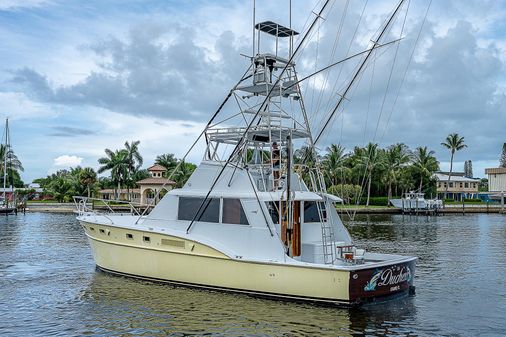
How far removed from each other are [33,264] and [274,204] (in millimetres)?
12388

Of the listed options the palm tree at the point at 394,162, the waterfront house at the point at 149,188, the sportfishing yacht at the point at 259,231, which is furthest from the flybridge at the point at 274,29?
the palm tree at the point at 394,162

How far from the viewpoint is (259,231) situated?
49.3 ft

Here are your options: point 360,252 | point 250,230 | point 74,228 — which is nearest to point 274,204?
point 250,230

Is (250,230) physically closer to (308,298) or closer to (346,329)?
(308,298)

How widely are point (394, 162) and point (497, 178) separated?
115 feet

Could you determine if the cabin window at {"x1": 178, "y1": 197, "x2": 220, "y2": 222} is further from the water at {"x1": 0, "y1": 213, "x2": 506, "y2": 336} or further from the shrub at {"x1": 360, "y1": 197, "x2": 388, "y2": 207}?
the shrub at {"x1": 360, "y1": 197, "x2": 388, "y2": 207}

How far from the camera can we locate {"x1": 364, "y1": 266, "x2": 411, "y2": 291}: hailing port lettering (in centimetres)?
1372

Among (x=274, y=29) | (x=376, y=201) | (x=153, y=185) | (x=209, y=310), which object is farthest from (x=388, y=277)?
(x=376, y=201)

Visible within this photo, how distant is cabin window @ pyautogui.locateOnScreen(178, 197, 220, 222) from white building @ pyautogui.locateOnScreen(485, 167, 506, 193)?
99689mm

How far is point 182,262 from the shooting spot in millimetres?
16031

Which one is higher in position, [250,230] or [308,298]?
[250,230]

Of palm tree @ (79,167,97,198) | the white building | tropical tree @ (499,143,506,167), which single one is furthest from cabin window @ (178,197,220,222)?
tropical tree @ (499,143,506,167)

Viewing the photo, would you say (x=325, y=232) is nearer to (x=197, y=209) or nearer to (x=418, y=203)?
(x=197, y=209)

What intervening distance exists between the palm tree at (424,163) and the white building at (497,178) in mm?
26016
